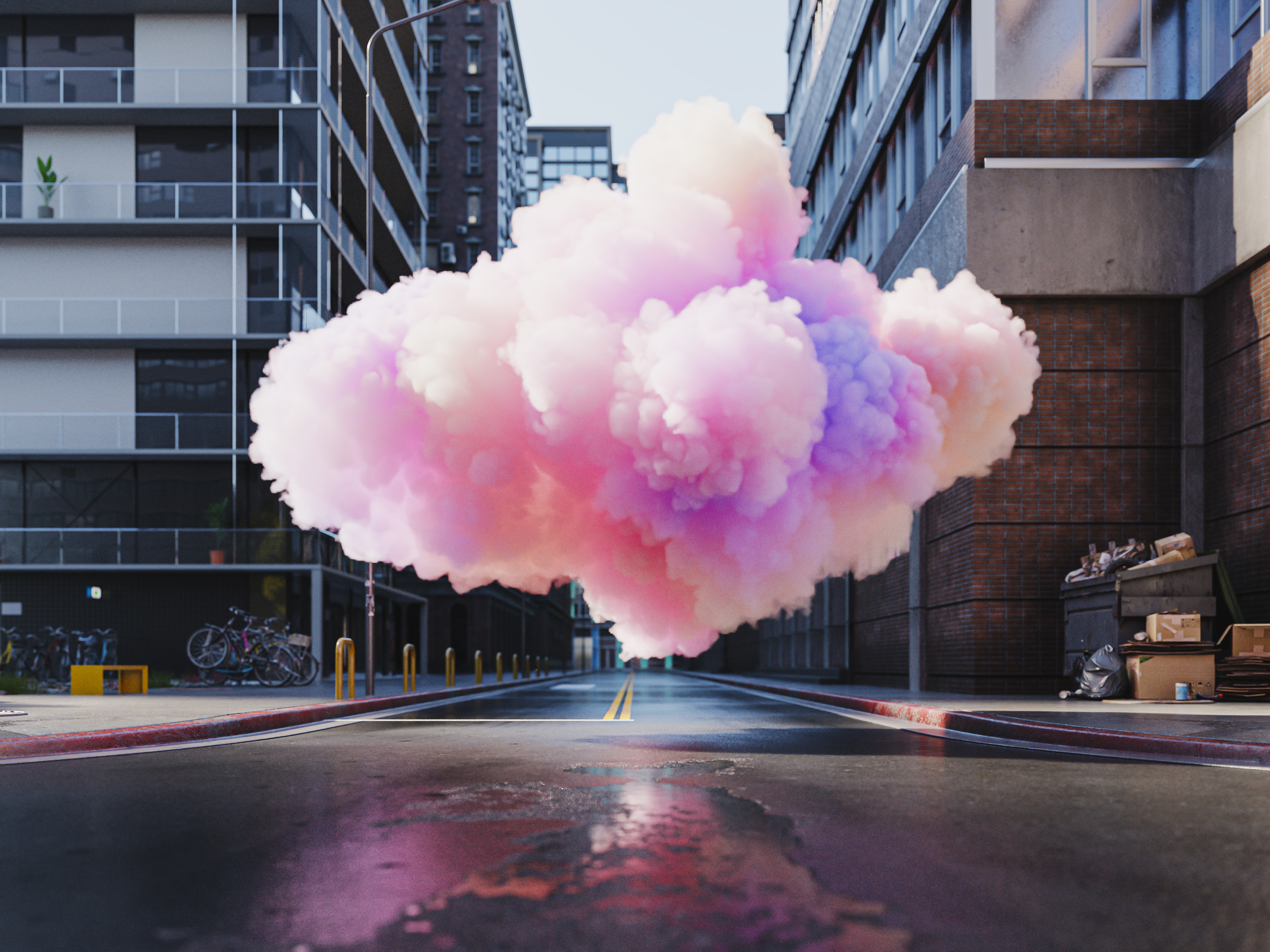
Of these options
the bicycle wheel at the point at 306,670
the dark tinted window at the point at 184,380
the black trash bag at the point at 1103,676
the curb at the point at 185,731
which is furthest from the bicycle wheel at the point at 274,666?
the black trash bag at the point at 1103,676

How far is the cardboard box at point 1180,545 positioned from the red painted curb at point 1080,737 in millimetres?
4407

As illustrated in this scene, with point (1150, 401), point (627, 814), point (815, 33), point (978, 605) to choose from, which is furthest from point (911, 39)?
point (627, 814)

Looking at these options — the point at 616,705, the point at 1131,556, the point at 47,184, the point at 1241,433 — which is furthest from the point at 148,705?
the point at 47,184

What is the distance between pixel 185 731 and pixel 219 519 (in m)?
22.7

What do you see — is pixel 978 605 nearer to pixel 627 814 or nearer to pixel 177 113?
pixel 627 814

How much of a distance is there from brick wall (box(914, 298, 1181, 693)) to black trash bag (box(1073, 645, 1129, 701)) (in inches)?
102

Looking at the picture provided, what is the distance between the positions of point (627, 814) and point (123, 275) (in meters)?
33.0

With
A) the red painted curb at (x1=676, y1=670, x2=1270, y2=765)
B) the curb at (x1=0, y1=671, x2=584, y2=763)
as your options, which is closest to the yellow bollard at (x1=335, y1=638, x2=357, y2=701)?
the curb at (x1=0, y1=671, x2=584, y2=763)

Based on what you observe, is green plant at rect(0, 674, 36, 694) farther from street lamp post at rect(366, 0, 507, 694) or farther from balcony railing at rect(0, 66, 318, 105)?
balcony railing at rect(0, 66, 318, 105)

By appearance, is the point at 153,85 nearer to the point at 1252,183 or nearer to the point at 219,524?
the point at 219,524

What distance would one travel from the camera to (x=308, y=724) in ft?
48.1

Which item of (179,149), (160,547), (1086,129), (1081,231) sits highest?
(179,149)

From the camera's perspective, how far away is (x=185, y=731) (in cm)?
1200

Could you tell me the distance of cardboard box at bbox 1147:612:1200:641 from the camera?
15.7m
